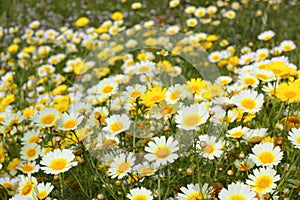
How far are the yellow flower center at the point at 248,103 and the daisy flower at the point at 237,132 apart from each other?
0.24 ft

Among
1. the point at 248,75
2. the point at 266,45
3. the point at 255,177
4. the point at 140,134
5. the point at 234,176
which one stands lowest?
the point at 255,177

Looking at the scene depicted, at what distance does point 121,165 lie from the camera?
4.92ft

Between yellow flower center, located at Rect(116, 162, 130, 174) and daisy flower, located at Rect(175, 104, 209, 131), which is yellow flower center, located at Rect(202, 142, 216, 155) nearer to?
daisy flower, located at Rect(175, 104, 209, 131)

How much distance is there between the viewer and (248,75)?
1.91m

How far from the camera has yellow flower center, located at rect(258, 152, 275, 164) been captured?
142 cm

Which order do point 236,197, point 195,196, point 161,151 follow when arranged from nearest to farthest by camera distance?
point 236,197
point 195,196
point 161,151

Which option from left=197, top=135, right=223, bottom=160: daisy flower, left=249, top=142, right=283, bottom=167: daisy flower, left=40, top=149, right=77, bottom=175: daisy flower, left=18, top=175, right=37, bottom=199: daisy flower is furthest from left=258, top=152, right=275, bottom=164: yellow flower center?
left=18, top=175, right=37, bottom=199: daisy flower

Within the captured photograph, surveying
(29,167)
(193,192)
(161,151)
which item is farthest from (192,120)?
(29,167)

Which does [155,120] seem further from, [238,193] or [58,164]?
[238,193]

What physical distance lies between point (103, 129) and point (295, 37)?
2518mm

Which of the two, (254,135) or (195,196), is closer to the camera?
(195,196)

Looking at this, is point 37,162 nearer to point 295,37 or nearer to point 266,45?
point 266,45

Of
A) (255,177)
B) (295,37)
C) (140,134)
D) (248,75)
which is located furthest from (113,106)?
(295,37)

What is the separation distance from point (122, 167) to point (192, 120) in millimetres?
262
